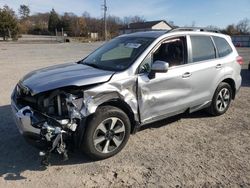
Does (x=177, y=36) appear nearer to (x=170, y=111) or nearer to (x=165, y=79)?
(x=165, y=79)

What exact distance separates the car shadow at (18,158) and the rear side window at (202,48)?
9.28 ft

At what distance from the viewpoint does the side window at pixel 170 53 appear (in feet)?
15.8

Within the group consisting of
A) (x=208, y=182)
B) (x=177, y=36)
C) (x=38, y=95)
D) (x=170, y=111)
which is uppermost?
(x=177, y=36)

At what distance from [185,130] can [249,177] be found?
1753 mm

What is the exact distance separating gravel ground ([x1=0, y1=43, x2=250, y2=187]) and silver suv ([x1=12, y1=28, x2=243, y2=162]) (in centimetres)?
29

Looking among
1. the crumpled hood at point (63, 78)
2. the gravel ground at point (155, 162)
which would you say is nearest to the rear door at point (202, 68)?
the gravel ground at point (155, 162)

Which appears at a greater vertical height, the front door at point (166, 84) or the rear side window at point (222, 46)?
the rear side window at point (222, 46)

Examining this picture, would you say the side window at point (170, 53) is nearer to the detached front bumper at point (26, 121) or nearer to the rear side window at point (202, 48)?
the rear side window at point (202, 48)

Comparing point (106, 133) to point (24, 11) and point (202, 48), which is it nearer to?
point (202, 48)

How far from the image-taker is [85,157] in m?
4.41

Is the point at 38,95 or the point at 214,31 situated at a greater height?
the point at 214,31

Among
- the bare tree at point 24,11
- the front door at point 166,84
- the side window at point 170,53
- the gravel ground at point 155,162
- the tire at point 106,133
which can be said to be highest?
the bare tree at point 24,11

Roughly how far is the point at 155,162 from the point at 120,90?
1157 mm

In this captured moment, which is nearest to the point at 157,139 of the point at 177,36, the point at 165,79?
the point at 165,79
